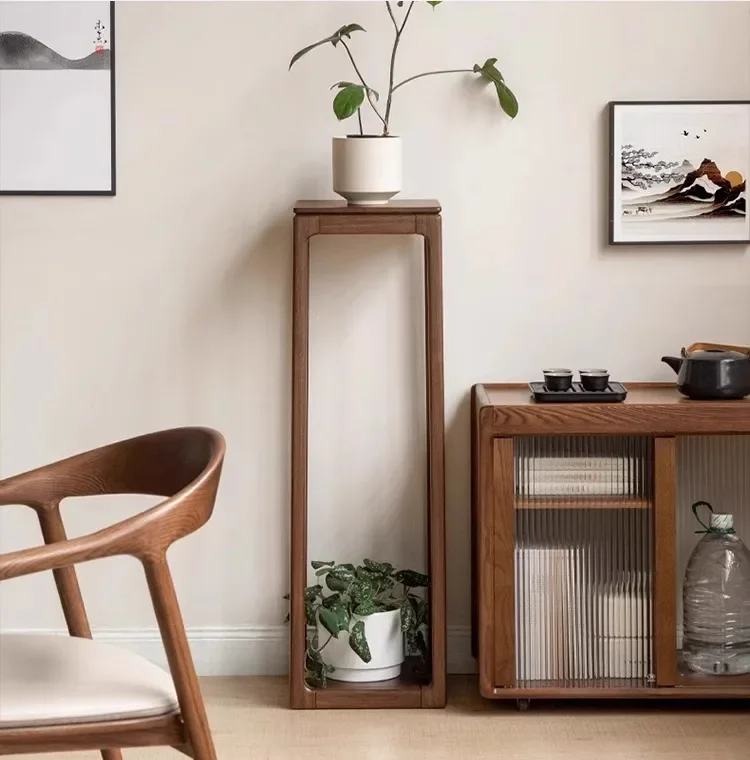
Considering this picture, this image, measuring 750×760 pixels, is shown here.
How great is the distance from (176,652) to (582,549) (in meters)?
1.36

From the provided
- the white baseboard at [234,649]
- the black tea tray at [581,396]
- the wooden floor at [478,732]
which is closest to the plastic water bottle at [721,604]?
the wooden floor at [478,732]

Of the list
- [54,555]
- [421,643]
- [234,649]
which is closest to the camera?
[54,555]

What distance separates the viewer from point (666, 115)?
3.01 meters

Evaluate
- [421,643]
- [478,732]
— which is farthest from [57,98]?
[478,732]

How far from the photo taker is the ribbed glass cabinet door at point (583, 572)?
2.79m

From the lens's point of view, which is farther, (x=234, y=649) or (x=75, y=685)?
(x=234, y=649)

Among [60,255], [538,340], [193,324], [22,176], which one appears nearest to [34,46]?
[22,176]

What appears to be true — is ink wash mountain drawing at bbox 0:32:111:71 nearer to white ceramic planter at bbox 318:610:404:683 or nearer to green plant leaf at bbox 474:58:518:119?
green plant leaf at bbox 474:58:518:119

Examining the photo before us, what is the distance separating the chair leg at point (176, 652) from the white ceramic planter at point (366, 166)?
133 centimetres

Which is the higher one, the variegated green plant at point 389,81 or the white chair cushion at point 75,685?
the variegated green plant at point 389,81

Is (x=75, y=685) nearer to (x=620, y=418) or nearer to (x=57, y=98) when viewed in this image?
(x=620, y=418)

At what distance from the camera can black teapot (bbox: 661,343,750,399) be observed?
109 inches

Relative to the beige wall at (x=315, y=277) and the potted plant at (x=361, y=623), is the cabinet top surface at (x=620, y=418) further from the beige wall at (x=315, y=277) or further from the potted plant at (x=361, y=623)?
the potted plant at (x=361, y=623)

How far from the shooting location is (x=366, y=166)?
9.19 feet
